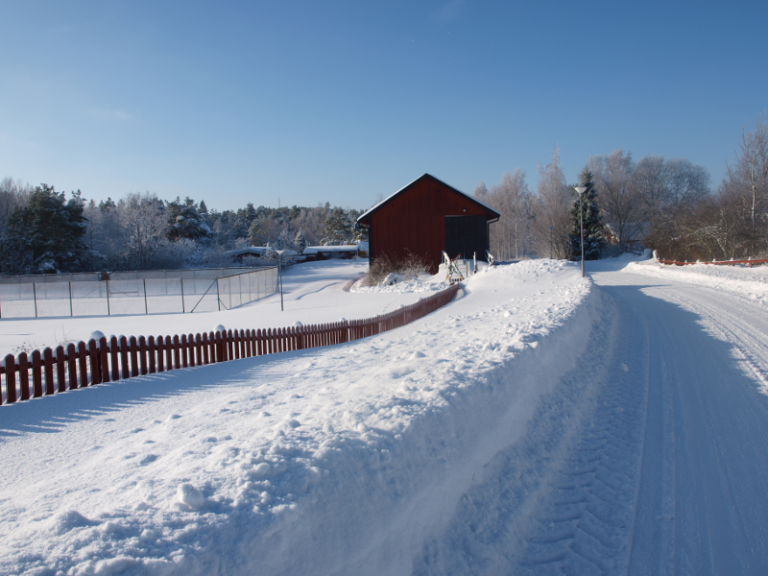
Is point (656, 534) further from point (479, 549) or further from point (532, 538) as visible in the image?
point (479, 549)

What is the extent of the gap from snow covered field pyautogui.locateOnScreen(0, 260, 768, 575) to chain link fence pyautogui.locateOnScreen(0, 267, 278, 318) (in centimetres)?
2280

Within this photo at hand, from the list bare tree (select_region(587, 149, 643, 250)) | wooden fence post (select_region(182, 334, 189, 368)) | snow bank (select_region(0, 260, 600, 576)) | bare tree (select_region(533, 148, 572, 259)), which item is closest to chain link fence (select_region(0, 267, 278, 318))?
wooden fence post (select_region(182, 334, 189, 368))

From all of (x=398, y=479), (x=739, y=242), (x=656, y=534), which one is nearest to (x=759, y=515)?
(x=656, y=534)

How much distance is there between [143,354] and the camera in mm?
7867

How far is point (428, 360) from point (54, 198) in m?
53.0

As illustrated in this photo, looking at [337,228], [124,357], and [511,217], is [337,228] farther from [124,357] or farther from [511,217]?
[124,357]

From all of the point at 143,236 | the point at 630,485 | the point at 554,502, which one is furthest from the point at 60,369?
the point at 143,236

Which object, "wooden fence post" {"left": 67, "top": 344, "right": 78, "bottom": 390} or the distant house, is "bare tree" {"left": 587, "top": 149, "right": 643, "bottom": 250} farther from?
"wooden fence post" {"left": 67, "top": 344, "right": 78, "bottom": 390}

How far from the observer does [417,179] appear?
34.3 meters

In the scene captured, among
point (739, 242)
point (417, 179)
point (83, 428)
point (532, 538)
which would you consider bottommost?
point (532, 538)

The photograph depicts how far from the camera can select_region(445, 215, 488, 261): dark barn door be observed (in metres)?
35.1

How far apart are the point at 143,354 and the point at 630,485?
7.71 m

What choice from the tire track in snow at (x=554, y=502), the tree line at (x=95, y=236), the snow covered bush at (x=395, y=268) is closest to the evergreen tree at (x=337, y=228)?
→ the tree line at (x=95, y=236)

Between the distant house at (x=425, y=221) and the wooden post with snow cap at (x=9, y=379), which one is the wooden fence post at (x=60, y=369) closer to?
the wooden post with snow cap at (x=9, y=379)
